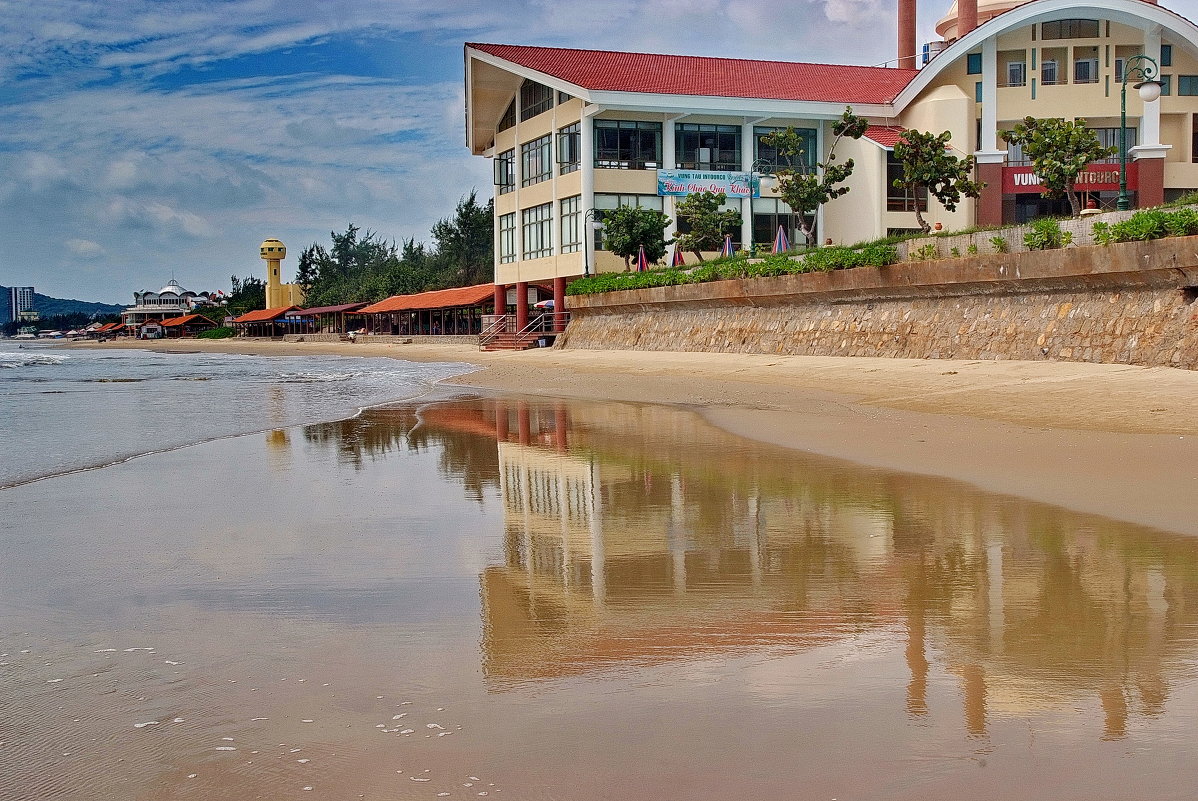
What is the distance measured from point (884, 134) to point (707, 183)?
722cm

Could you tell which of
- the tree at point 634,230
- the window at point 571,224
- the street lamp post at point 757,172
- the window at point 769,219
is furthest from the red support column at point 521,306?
the street lamp post at point 757,172

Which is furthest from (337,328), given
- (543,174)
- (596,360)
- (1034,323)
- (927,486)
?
(927,486)

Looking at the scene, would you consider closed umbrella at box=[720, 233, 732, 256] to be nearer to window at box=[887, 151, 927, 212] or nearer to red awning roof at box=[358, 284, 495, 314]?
window at box=[887, 151, 927, 212]

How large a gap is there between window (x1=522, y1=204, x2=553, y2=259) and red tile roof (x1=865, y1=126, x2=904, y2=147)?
12.9 metres

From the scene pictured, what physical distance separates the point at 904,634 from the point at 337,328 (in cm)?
8949

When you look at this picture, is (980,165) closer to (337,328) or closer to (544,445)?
(544,445)

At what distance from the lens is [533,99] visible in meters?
43.8

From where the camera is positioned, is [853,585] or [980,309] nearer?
[853,585]

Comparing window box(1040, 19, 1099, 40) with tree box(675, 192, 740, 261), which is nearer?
tree box(675, 192, 740, 261)

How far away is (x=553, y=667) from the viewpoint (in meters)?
4.39

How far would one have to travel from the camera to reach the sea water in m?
13.3

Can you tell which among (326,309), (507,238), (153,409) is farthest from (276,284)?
(153,409)

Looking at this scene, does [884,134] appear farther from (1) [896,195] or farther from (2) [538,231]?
(2) [538,231]

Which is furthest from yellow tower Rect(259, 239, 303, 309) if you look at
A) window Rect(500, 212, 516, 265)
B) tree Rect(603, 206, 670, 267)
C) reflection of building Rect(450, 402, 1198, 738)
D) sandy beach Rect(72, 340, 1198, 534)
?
reflection of building Rect(450, 402, 1198, 738)
